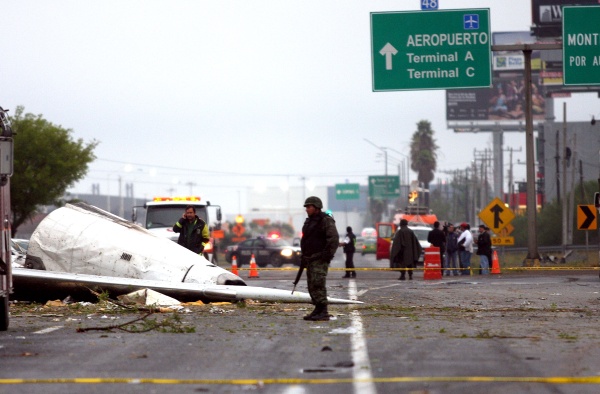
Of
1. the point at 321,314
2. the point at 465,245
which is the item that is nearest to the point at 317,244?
the point at 321,314

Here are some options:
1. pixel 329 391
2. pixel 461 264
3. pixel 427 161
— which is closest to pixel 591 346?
pixel 329 391

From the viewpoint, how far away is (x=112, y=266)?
20.5 m

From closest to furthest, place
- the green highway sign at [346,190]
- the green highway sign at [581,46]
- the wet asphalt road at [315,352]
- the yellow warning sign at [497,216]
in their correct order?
the wet asphalt road at [315,352], the green highway sign at [581,46], the yellow warning sign at [497,216], the green highway sign at [346,190]

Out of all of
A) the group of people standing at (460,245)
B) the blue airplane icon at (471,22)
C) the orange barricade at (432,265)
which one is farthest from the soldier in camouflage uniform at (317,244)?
the group of people standing at (460,245)

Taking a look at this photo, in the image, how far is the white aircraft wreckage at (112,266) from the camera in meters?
18.6

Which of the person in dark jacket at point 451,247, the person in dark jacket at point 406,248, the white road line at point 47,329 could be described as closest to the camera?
the white road line at point 47,329

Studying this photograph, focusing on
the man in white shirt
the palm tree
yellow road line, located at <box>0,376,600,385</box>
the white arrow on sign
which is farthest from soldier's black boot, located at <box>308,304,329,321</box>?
the palm tree

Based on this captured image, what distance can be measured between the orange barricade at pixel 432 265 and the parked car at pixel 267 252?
15.9 metres

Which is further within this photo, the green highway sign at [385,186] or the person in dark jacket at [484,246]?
the green highway sign at [385,186]

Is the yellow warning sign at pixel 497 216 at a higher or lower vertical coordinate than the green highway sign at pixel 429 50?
lower

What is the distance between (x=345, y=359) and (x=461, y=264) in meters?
26.9

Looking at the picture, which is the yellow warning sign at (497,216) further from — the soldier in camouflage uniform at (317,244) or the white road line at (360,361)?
the white road line at (360,361)

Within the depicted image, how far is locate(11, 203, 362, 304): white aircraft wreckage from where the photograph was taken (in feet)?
61.0

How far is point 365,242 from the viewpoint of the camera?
268ft
